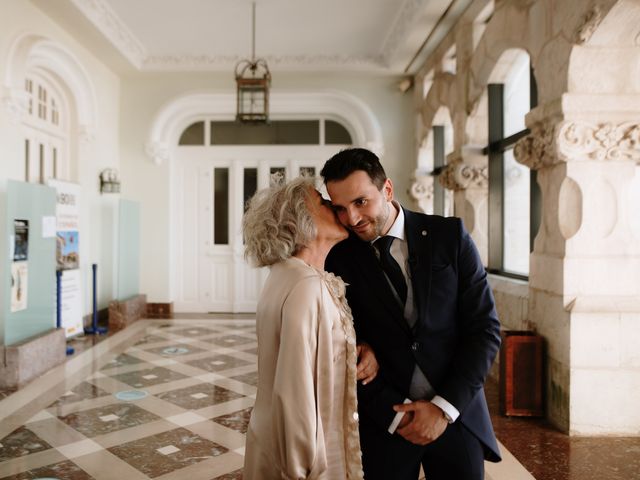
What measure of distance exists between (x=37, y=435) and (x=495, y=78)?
501 centimetres

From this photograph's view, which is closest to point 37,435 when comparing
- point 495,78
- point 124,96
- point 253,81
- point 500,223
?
point 253,81

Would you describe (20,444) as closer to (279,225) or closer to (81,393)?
(81,393)

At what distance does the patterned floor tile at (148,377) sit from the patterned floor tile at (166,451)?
1279 mm

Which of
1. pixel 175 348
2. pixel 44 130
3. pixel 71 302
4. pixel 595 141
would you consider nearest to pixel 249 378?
pixel 175 348

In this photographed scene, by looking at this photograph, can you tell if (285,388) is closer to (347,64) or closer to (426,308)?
(426,308)

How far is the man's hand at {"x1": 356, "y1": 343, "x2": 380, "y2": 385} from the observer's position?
159 cm

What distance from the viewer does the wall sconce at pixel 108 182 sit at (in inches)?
298

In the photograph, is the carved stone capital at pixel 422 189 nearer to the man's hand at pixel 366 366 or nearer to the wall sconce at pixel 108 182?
the wall sconce at pixel 108 182

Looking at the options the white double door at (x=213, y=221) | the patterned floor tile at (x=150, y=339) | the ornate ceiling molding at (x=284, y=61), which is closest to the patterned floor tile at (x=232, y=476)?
the patterned floor tile at (x=150, y=339)

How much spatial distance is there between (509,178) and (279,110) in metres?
4.22

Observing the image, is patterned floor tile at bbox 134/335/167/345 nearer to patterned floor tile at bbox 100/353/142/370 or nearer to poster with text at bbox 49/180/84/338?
patterned floor tile at bbox 100/353/142/370

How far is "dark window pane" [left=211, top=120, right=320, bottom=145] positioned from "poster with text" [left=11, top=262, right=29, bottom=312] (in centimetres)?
442

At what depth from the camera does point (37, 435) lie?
3377mm

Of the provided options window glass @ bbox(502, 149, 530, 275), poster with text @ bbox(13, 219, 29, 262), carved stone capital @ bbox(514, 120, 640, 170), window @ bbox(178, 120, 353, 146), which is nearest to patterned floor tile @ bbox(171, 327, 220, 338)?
poster with text @ bbox(13, 219, 29, 262)
